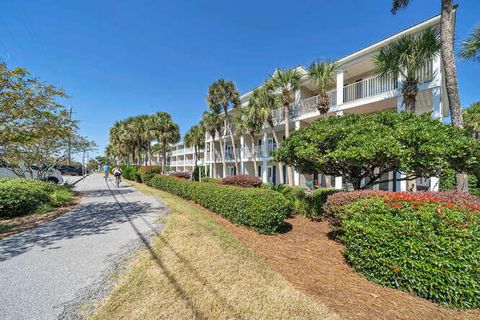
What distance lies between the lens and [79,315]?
8.41ft

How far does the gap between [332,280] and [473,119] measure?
24068 millimetres

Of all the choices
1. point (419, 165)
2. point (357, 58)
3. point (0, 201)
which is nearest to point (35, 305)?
point (0, 201)

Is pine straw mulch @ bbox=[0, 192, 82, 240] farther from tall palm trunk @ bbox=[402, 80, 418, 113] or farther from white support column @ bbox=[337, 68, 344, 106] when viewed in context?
white support column @ bbox=[337, 68, 344, 106]

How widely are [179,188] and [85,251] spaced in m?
8.03

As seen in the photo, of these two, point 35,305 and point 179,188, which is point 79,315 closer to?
point 35,305

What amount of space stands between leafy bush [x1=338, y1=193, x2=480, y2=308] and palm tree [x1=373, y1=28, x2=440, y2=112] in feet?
25.9

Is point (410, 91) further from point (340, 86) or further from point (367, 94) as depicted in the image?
point (340, 86)

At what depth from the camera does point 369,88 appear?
12609 mm

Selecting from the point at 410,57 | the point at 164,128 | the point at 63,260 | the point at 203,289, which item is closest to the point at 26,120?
the point at 63,260

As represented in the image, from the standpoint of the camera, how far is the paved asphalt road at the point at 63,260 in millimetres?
2799

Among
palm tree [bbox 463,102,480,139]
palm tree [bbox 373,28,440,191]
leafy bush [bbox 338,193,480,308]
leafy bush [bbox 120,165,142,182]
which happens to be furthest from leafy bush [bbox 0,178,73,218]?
palm tree [bbox 463,102,480,139]

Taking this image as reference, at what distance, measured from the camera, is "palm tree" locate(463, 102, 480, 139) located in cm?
1699

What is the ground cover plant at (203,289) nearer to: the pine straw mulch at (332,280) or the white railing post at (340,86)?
the pine straw mulch at (332,280)

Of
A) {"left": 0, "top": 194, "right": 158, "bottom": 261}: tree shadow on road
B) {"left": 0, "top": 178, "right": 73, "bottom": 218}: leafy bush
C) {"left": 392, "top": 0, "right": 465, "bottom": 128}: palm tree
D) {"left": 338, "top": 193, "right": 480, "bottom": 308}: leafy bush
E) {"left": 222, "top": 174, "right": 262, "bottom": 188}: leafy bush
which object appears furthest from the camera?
{"left": 222, "top": 174, "right": 262, "bottom": 188}: leafy bush
